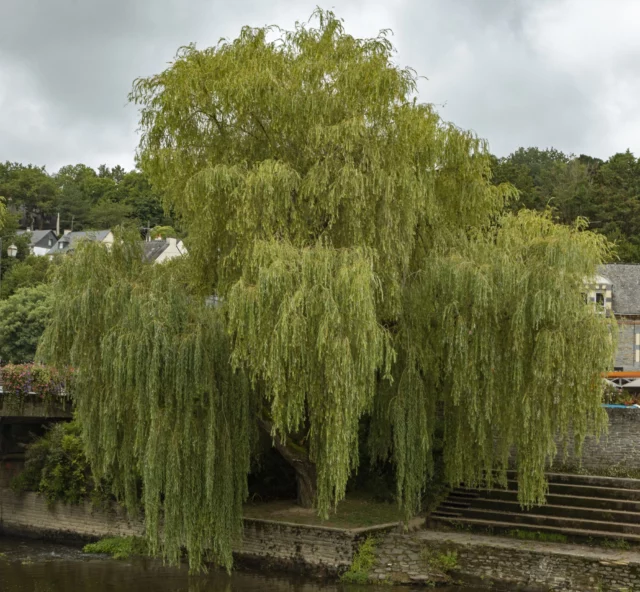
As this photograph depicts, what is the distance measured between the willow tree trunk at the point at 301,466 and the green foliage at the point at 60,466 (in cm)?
632

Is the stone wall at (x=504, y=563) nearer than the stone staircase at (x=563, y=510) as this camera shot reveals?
Yes

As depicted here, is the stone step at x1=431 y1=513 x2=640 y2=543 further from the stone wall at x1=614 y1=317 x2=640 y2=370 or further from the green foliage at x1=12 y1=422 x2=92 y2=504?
the stone wall at x1=614 y1=317 x2=640 y2=370

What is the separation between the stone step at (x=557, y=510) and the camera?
1905 centimetres

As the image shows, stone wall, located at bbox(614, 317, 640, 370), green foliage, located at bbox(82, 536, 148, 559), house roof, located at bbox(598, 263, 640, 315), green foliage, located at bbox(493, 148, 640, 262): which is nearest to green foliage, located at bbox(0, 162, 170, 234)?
green foliage, located at bbox(493, 148, 640, 262)

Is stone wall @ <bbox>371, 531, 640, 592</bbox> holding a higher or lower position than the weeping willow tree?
lower

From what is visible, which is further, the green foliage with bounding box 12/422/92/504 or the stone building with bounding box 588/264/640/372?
the stone building with bounding box 588/264/640/372

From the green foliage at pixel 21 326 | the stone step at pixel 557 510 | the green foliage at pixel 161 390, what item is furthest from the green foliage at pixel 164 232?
the stone step at pixel 557 510

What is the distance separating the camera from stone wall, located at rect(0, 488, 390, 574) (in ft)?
62.9

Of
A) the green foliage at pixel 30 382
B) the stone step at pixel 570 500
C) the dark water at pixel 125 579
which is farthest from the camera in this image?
the green foliage at pixel 30 382

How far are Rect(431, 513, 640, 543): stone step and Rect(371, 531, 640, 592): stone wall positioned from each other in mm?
333

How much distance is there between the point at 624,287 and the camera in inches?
1601

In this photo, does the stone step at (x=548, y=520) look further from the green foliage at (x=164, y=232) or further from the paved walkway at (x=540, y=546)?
the green foliage at (x=164, y=232)

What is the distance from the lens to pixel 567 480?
20.9 metres

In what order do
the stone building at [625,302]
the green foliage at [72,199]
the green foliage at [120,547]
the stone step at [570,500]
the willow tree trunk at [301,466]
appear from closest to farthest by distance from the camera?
the stone step at [570,500], the willow tree trunk at [301,466], the green foliage at [120,547], the stone building at [625,302], the green foliage at [72,199]
